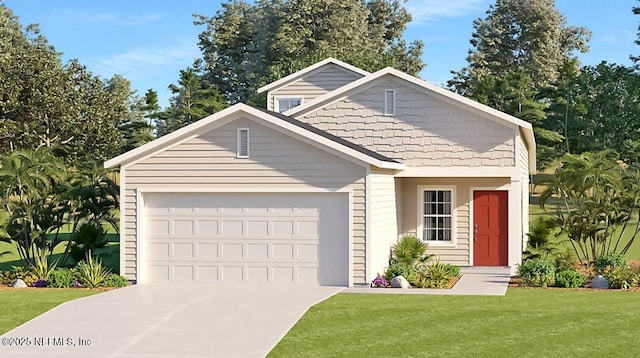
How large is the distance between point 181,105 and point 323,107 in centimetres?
3797

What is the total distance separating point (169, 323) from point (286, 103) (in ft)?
57.6

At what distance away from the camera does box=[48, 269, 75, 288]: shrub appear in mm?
19234

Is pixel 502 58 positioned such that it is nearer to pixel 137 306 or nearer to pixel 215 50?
pixel 215 50

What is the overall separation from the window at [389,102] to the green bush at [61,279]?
9040 mm

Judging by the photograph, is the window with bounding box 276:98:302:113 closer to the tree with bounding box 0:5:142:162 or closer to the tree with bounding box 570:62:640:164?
the tree with bounding box 0:5:142:162

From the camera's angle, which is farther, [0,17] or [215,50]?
[215,50]

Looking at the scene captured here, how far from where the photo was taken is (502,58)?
6838 cm

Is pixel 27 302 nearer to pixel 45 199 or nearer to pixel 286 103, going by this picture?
pixel 45 199

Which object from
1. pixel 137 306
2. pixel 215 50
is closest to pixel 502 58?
pixel 215 50

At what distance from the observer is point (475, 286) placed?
18828 mm

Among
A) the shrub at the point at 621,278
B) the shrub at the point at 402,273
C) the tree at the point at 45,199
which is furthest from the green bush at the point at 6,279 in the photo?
the shrub at the point at 621,278

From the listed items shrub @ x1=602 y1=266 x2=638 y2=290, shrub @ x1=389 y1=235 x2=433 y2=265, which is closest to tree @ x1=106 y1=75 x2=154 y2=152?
shrub @ x1=389 y1=235 x2=433 y2=265

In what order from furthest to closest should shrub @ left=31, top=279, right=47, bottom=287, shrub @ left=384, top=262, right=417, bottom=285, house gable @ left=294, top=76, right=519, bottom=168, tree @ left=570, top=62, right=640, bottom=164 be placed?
tree @ left=570, top=62, right=640, bottom=164 → house gable @ left=294, top=76, right=519, bottom=168 → shrub @ left=31, top=279, right=47, bottom=287 → shrub @ left=384, top=262, right=417, bottom=285

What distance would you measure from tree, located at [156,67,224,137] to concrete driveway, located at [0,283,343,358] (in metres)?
36.9
